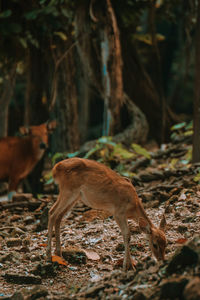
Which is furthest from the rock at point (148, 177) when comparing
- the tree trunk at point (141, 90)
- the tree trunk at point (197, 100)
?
the tree trunk at point (141, 90)

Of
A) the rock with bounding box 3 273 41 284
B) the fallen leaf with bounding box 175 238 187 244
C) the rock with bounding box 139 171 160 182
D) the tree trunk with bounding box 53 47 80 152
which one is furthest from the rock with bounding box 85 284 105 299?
the tree trunk with bounding box 53 47 80 152

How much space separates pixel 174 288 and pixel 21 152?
21.1ft

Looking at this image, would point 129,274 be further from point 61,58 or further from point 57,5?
point 57,5

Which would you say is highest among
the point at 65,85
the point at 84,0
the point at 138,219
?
the point at 84,0

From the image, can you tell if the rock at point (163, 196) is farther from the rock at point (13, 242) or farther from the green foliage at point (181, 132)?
the green foliage at point (181, 132)

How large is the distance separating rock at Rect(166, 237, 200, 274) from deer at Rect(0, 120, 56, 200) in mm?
5676

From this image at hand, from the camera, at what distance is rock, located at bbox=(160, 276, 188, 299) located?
10.1ft

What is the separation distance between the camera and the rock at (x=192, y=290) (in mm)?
2788

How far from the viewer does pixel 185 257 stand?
350 centimetres

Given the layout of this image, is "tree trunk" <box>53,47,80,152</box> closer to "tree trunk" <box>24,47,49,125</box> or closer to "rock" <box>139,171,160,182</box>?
"tree trunk" <box>24,47,49,125</box>

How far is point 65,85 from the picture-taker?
1045 centimetres

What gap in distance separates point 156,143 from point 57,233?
7.94m

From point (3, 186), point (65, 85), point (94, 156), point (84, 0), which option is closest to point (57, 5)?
point (84, 0)

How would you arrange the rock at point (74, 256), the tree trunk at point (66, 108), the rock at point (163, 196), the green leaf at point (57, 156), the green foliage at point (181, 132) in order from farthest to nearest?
the tree trunk at point (66, 108)
the green foliage at point (181, 132)
the green leaf at point (57, 156)
the rock at point (163, 196)
the rock at point (74, 256)
